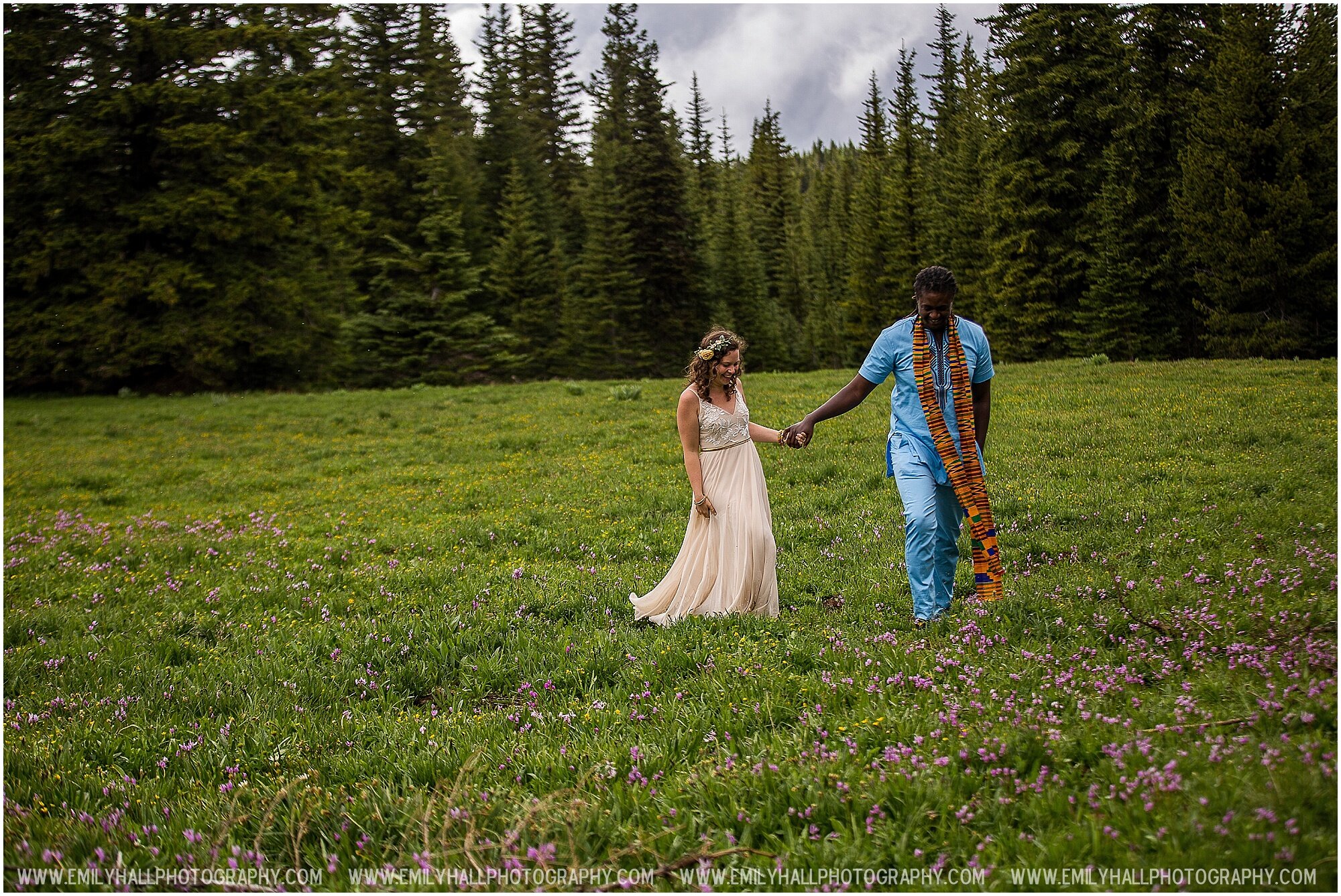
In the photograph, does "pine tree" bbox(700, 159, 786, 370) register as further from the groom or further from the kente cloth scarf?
the kente cloth scarf

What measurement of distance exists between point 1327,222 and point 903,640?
35231 mm

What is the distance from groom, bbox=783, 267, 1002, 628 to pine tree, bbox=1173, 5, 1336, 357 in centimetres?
3267

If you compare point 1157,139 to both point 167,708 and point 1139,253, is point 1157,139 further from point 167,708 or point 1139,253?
point 167,708

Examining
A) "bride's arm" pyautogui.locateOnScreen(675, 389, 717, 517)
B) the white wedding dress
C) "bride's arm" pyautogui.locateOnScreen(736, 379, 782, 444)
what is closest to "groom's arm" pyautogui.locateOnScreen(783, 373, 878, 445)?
"bride's arm" pyautogui.locateOnScreen(736, 379, 782, 444)

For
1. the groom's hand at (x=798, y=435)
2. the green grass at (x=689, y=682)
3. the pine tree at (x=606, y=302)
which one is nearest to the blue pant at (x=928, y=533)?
the green grass at (x=689, y=682)

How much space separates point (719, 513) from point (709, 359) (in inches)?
53.7

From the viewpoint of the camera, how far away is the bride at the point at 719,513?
6.75m

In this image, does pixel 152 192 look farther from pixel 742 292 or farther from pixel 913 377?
pixel 742 292

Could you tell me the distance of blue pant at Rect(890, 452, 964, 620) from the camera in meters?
5.93

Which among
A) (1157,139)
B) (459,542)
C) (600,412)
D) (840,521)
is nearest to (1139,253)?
(1157,139)

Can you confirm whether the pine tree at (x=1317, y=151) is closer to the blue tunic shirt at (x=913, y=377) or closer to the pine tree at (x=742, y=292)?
the blue tunic shirt at (x=913, y=377)

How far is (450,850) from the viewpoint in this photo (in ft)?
11.3

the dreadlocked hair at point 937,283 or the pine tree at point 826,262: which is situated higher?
the pine tree at point 826,262

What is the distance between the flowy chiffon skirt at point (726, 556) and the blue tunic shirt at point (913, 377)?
1.33 meters
